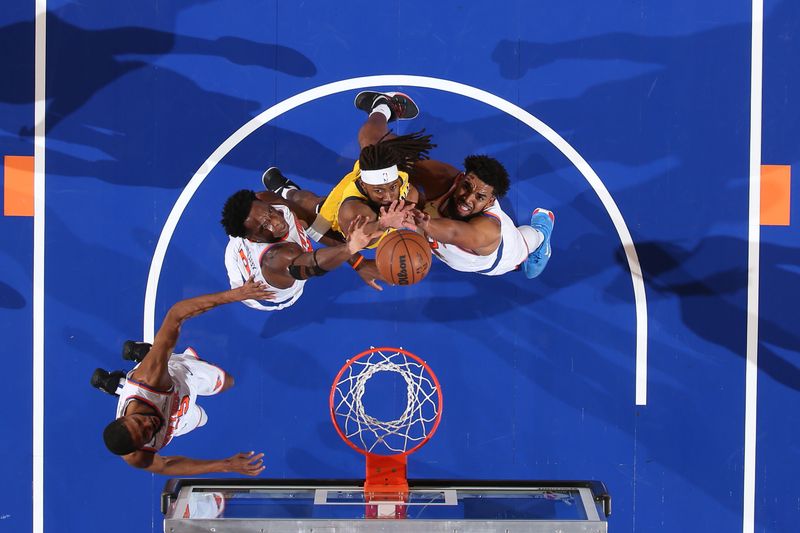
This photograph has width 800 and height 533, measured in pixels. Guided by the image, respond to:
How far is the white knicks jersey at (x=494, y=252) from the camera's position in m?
6.04

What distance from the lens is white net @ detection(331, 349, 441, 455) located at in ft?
22.2

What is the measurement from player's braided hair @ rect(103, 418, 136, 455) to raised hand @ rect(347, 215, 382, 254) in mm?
2041

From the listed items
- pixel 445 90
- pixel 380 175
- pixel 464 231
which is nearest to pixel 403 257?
pixel 464 231

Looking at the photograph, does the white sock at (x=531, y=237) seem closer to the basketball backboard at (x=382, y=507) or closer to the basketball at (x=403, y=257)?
the basketball at (x=403, y=257)

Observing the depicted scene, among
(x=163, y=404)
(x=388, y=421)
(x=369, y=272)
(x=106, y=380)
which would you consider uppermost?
(x=369, y=272)

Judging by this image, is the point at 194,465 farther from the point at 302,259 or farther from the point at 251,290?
the point at 302,259

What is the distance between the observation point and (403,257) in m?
5.48

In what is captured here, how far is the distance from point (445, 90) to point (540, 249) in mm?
1724

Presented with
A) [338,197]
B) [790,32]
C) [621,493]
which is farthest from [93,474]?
[790,32]

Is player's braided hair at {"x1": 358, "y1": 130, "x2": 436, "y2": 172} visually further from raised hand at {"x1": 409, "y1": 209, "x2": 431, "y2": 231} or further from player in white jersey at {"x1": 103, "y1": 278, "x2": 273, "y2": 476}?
player in white jersey at {"x1": 103, "y1": 278, "x2": 273, "y2": 476}

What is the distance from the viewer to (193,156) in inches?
279


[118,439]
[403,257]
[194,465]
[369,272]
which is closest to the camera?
[118,439]

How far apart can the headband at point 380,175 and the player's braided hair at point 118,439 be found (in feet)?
8.15

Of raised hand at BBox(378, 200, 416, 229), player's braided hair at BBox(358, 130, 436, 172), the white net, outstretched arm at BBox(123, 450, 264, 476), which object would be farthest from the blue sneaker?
outstretched arm at BBox(123, 450, 264, 476)
